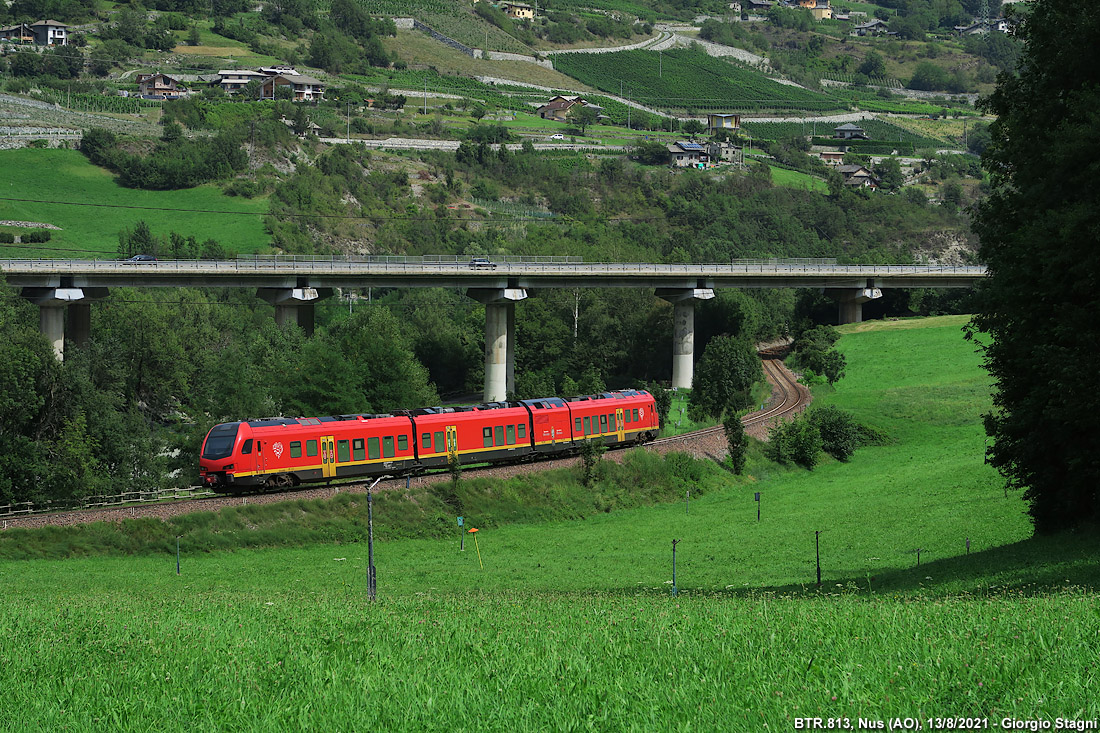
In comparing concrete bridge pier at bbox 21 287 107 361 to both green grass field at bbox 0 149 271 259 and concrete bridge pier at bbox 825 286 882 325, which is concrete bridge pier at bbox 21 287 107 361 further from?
concrete bridge pier at bbox 825 286 882 325

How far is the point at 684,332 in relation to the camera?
124438mm

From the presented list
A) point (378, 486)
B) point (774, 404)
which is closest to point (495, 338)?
point (774, 404)

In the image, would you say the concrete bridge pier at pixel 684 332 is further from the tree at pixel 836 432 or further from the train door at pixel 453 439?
the train door at pixel 453 439

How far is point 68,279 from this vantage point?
333 feet

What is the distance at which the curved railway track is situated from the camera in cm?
5338

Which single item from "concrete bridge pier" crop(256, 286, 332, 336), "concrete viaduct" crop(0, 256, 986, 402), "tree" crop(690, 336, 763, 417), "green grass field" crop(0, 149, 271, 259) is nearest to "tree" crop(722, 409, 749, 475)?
"tree" crop(690, 336, 763, 417)

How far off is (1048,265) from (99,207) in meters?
163

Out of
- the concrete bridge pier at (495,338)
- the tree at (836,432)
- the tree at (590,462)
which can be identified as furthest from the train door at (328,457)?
the concrete bridge pier at (495,338)

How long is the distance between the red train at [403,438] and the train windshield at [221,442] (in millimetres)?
48

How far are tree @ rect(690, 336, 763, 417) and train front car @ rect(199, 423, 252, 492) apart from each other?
160 feet

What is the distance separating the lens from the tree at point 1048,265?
106ft

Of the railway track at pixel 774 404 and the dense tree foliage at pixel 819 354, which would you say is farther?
the dense tree foliage at pixel 819 354

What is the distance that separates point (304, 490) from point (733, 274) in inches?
3026

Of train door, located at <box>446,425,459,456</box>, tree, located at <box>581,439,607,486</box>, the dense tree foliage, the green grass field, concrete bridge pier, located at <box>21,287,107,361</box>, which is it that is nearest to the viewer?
train door, located at <box>446,425,459,456</box>
